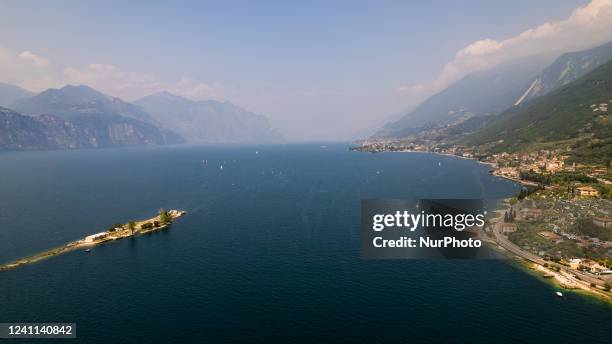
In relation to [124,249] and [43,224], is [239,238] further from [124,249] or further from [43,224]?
[43,224]

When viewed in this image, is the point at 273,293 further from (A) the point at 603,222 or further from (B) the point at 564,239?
(A) the point at 603,222

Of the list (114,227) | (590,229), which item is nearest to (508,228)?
(590,229)

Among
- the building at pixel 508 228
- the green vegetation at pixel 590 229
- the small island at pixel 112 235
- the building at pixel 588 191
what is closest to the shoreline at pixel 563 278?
the building at pixel 508 228

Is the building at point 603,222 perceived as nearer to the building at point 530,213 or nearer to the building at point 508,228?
the building at point 530,213

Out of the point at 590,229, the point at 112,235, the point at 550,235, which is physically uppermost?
the point at 590,229

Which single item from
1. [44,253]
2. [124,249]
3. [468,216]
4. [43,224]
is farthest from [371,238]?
[43,224]

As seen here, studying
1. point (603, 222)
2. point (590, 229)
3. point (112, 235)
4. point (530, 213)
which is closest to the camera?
point (603, 222)

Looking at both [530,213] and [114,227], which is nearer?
[530,213]
